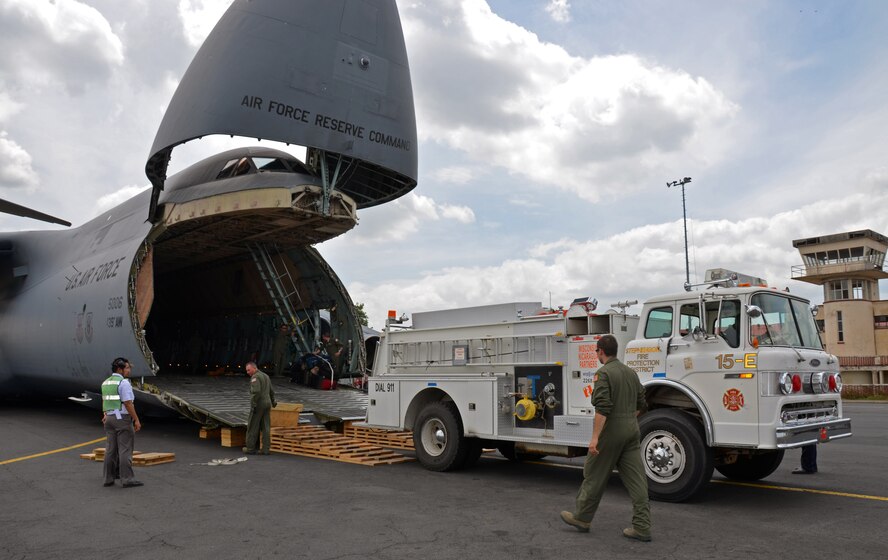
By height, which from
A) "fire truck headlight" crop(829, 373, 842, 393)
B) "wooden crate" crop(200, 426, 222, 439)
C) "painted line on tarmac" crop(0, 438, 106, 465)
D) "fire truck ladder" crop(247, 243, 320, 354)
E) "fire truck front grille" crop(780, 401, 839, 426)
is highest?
"fire truck ladder" crop(247, 243, 320, 354)

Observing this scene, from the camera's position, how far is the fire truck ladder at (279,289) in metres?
18.6

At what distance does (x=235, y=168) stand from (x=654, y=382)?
1099 centimetres

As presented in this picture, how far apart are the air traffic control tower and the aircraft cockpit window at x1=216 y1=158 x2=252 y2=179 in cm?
5139

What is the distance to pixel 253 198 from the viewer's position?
46.8ft

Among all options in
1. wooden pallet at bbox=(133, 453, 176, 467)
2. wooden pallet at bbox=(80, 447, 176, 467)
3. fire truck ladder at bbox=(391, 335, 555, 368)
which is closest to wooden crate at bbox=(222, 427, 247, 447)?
wooden pallet at bbox=(80, 447, 176, 467)

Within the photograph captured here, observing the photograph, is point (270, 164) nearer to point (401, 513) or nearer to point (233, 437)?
point (233, 437)

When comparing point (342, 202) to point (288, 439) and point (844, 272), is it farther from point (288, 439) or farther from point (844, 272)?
point (844, 272)

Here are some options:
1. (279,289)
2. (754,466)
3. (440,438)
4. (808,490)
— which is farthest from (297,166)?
(808,490)

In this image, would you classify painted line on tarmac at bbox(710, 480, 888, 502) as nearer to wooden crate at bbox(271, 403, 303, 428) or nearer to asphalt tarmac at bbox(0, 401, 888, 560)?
asphalt tarmac at bbox(0, 401, 888, 560)

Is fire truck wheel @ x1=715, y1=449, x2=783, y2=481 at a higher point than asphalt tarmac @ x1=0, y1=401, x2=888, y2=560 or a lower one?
higher

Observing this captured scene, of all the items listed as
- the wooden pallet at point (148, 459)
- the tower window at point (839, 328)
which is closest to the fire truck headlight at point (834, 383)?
the wooden pallet at point (148, 459)

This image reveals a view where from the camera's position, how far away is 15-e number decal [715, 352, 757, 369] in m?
7.66

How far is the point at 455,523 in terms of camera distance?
6.83 metres

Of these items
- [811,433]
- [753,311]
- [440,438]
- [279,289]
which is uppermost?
[279,289]
